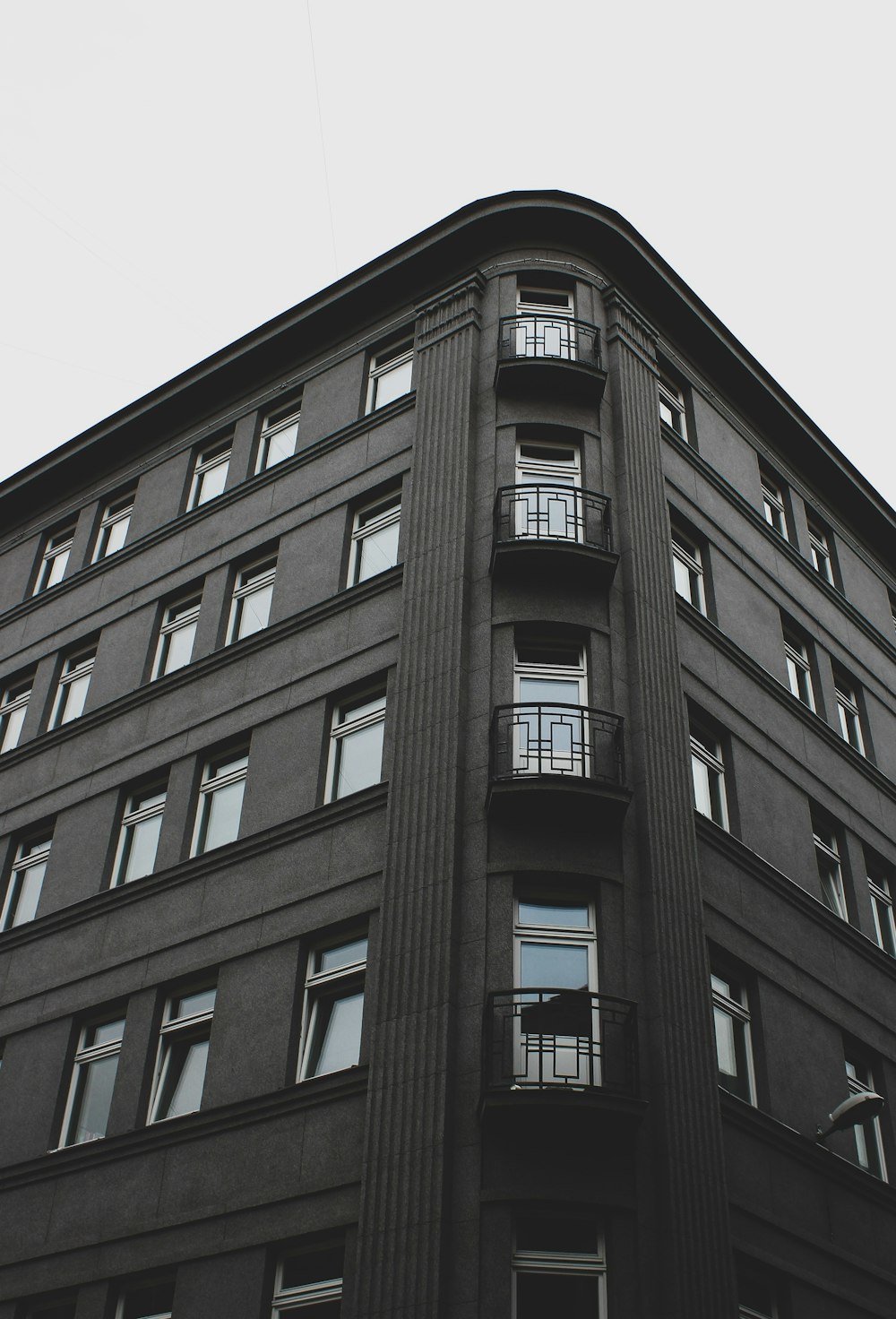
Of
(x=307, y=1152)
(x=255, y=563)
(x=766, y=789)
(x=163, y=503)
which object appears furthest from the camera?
(x=163, y=503)

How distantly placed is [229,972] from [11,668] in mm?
11873

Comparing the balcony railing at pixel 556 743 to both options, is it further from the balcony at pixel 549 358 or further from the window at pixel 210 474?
the window at pixel 210 474

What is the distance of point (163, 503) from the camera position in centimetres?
2853

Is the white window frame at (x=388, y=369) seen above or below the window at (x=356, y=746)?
above

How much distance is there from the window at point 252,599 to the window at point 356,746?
3.52 meters

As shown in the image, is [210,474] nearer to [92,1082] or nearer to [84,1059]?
[84,1059]

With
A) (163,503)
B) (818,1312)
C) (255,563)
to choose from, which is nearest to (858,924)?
(818,1312)

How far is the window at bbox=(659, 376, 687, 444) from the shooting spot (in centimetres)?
2656

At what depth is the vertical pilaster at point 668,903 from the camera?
15070 mm

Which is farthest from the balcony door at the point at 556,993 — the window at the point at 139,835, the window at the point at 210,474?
the window at the point at 210,474

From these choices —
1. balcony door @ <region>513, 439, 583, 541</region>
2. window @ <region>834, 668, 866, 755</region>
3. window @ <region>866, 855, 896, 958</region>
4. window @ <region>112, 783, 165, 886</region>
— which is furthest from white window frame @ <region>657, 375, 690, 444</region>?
window @ <region>112, 783, 165, 886</region>

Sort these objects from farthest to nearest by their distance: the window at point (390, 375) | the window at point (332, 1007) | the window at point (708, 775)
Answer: the window at point (390, 375)
the window at point (708, 775)
the window at point (332, 1007)

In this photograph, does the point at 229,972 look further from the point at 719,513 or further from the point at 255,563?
the point at 719,513

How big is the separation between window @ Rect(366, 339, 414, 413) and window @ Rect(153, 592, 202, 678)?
16.4 feet
